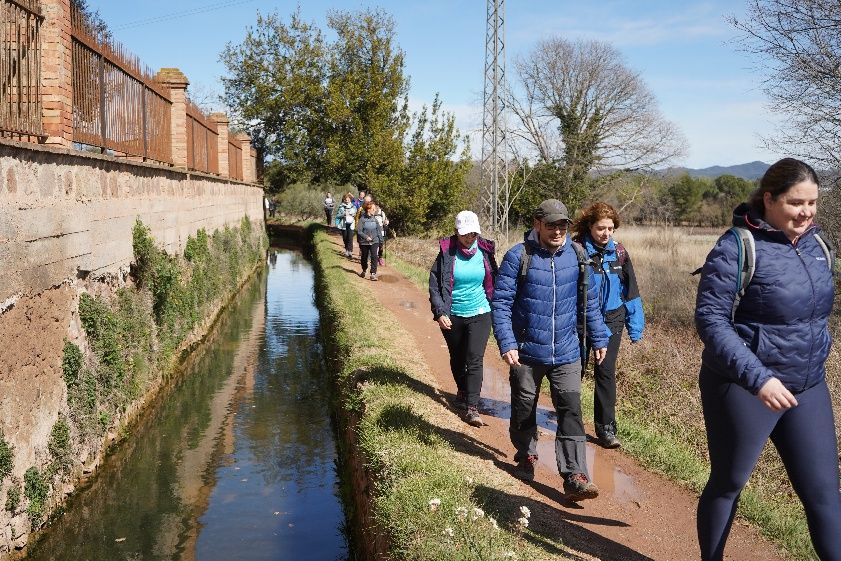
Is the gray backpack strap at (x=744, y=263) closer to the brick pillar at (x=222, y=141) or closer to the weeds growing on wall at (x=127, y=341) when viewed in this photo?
the weeds growing on wall at (x=127, y=341)

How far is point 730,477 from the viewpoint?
320 centimetres

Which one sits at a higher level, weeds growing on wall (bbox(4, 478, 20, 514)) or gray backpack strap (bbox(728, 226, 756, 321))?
gray backpack strap (bbox(728, 226, 756, 321))

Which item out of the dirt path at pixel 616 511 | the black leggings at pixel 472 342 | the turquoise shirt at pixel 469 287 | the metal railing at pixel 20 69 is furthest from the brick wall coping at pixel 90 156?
the dirt path at pixel 616 511

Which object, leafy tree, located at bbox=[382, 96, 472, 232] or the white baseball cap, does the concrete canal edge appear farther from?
leafy tree, located at bbox=[382, 96, 472, 232]

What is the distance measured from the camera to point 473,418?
255 inches

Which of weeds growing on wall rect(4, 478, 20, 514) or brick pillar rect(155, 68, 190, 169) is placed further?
brick pillar rect(155, 68, 190, 169)

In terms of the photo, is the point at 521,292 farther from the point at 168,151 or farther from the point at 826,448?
the point at 168,151

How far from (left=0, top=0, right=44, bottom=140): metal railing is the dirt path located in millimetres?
4227

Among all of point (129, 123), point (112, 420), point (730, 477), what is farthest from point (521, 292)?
point (129, 123)

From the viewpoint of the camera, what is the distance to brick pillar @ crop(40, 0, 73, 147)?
6.32m

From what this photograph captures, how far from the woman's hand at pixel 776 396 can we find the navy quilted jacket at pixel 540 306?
1.85m

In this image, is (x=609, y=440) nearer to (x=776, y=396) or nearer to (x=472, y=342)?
(x=472, y=342)

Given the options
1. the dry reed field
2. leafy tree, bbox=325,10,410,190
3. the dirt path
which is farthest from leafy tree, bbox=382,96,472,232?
the dirt path

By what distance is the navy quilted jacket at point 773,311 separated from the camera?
Result: 3068 millimetres
